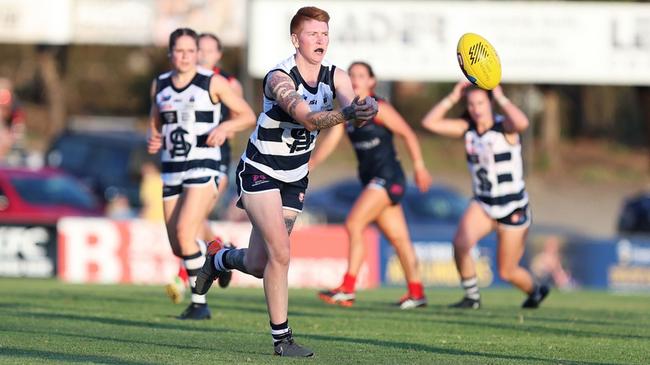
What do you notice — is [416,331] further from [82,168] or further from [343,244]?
[82,168]

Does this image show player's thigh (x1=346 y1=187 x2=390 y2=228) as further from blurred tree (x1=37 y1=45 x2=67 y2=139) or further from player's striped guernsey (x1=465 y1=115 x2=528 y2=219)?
blurred tree (x1=37 y1=45 x2=67 y2=139)

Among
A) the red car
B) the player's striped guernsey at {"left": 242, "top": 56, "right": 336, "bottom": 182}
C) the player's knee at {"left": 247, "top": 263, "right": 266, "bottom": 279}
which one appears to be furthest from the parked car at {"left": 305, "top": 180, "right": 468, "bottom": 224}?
the player's striped guernsey at {"left": 242, "top": 56, "right": 336, "bottom": 182}

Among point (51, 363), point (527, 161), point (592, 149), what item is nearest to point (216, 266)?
point (51, 363)

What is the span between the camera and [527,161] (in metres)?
43.8

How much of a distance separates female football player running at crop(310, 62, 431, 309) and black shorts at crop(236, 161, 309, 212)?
14.5 ft

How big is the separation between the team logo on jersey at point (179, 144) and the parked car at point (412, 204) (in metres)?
15.4

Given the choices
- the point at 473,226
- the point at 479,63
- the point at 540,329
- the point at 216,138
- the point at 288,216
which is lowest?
the point at 540,329

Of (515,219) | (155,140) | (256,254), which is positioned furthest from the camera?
(515,219)

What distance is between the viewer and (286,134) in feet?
27.8

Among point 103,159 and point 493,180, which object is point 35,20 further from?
point 493,180

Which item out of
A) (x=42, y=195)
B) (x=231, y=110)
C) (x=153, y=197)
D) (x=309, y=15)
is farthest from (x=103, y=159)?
(x=309, y=15)

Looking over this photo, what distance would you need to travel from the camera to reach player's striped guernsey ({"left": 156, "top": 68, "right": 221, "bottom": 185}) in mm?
11203

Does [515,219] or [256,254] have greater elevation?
[256,254]

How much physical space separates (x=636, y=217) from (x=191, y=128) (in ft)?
66.9
